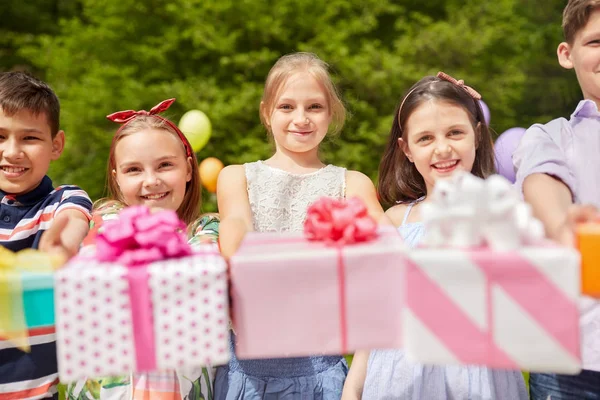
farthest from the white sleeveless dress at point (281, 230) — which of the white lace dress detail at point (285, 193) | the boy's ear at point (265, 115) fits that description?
the boy's ear at point (265, 115)

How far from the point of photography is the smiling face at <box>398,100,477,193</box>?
7.26 ft

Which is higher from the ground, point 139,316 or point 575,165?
point 575,165

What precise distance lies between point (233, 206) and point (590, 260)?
1233 millimetres

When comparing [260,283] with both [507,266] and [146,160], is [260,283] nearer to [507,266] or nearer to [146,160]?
[507,266]

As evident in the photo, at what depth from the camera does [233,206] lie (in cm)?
227

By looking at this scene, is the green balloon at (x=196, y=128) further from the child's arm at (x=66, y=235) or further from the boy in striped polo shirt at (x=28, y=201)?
the child's arm at (x=66, y=235)

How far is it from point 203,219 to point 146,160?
0.96ft

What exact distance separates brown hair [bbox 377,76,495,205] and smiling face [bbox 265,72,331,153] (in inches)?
12.0

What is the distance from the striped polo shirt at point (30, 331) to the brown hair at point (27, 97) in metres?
0.27

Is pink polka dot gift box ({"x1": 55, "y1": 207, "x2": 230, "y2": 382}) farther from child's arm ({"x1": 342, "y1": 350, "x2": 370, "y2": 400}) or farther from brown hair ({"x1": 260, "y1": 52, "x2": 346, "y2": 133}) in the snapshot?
brown hair ({"x1": 260, "y1": 52, "x2": 346, "y2": 133})

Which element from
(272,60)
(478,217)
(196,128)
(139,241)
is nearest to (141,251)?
(139,241)

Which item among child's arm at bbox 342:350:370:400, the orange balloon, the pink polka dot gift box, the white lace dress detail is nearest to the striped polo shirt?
the white lace dress detail

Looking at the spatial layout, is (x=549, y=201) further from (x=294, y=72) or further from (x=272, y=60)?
(x=272, y=60)

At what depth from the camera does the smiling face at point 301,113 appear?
2.36 metres
